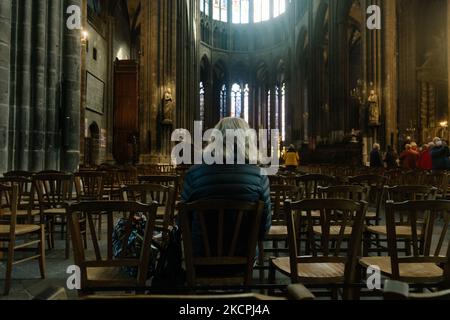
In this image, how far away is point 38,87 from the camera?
9281mm

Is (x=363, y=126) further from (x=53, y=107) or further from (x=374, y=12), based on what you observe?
(x=53, y=107)

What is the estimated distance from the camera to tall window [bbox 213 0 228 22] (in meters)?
46.6

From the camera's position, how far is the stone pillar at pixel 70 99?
1000 centimetres

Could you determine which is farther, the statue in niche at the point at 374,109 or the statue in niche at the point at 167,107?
the statue in niche at the point at 167,107

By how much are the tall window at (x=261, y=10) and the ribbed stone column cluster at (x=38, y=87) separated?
39564 millimetres

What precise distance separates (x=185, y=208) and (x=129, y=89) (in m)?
25.0

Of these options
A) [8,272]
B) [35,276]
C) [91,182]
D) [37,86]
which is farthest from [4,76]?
[8,272]

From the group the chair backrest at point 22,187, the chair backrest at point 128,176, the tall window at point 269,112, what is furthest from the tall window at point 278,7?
the chair backrest at point 22,187

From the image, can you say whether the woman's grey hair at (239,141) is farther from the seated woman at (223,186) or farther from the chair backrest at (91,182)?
the chair backrest at (91,182)

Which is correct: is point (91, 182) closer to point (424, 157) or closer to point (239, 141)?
point (239, 141)

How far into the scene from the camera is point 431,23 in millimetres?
25516

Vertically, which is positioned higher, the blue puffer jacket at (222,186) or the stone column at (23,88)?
the stone column at (23,88)

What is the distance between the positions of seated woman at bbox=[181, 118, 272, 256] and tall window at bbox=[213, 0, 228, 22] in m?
46.1
